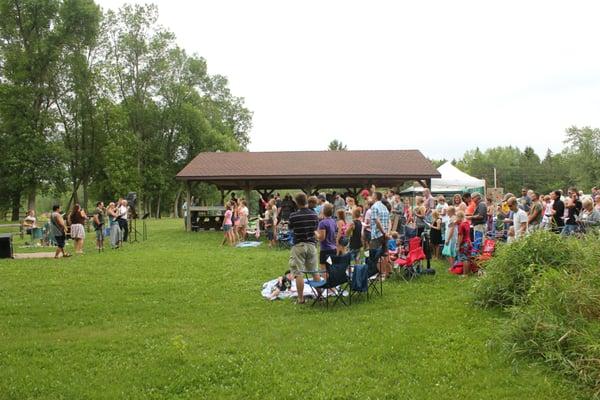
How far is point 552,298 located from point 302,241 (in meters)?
3.58

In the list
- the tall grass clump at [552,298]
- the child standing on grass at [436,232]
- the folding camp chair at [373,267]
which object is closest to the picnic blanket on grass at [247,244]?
the child standing on grass at [436,232]

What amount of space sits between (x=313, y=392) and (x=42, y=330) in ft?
12.9

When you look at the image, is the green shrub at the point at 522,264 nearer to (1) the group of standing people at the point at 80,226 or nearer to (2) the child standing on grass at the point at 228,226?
(2) the child standing on grass at the point at 228,226

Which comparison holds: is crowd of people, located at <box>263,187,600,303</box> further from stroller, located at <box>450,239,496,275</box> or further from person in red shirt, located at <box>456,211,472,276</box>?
stroller, located at <box>450,239,496,275</box>

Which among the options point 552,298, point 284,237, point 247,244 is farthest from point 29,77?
point 552,298

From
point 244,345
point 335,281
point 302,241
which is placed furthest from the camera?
point 302,241

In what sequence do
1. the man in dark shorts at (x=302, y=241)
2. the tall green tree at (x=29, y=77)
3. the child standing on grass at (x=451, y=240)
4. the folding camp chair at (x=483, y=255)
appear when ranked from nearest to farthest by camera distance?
the man in dark shorts at (x=302, y=241) → the folding camp chair at (x=483, y=255) → the child standing on grass at (x=451, y=240) → the tall green tree at (x=29, y=77)

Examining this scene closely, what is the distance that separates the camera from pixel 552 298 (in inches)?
216

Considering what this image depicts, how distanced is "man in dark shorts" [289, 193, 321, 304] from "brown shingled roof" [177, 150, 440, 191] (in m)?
13.1

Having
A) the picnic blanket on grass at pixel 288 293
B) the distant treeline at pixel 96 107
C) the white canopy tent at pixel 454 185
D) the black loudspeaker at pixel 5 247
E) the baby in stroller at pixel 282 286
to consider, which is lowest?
the picnic blanket on grass at pixel 288 293

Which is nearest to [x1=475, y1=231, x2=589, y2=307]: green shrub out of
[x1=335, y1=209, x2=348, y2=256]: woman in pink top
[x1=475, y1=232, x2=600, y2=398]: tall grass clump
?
[x1=475, y1=232, x2=600, y2=398]: tall grass clump

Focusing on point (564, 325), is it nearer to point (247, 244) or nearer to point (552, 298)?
point (552, 298)

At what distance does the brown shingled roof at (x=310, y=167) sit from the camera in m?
21.0

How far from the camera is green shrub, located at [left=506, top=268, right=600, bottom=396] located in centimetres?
453
